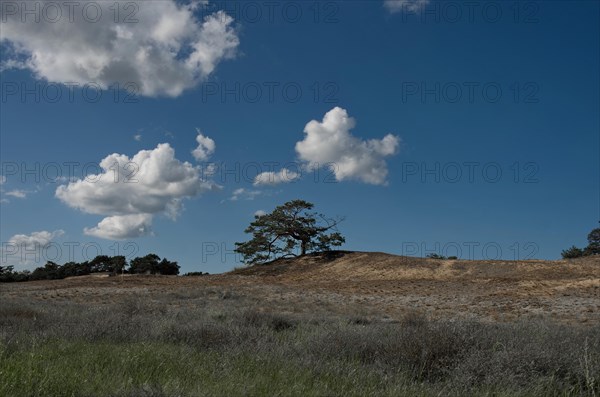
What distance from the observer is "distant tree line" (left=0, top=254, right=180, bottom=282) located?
57.2m

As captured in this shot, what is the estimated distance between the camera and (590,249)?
201 feet

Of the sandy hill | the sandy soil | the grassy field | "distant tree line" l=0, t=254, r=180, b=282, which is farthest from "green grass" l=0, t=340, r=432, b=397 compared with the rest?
"distant tree line" l=0, t=254, r=180, b=282

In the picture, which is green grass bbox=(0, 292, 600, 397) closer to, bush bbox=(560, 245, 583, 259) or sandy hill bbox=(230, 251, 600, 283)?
sandy hill bbox=(230, 251, 600, 283)

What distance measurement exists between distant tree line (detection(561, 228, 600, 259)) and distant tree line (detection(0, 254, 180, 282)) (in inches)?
1817

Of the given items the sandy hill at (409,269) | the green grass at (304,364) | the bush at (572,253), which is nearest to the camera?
the green grass at (304,364)

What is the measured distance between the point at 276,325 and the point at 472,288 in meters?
16.9

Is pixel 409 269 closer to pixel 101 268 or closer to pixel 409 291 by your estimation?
pixel 409 291

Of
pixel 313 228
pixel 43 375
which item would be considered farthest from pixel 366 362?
pixel 313 228

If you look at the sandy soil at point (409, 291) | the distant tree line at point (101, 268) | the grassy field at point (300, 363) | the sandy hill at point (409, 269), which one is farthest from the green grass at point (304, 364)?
the distant tree line at point (101, 268)

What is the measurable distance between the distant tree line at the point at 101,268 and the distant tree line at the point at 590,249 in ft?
151

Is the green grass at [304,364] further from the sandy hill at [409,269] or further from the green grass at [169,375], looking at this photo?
the sandy hill at [409,269]

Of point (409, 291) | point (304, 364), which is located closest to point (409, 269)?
point (409, 291)

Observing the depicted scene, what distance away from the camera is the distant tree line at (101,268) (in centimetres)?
5722

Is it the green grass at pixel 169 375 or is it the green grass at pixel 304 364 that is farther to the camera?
the green grass at pixel 304 364
